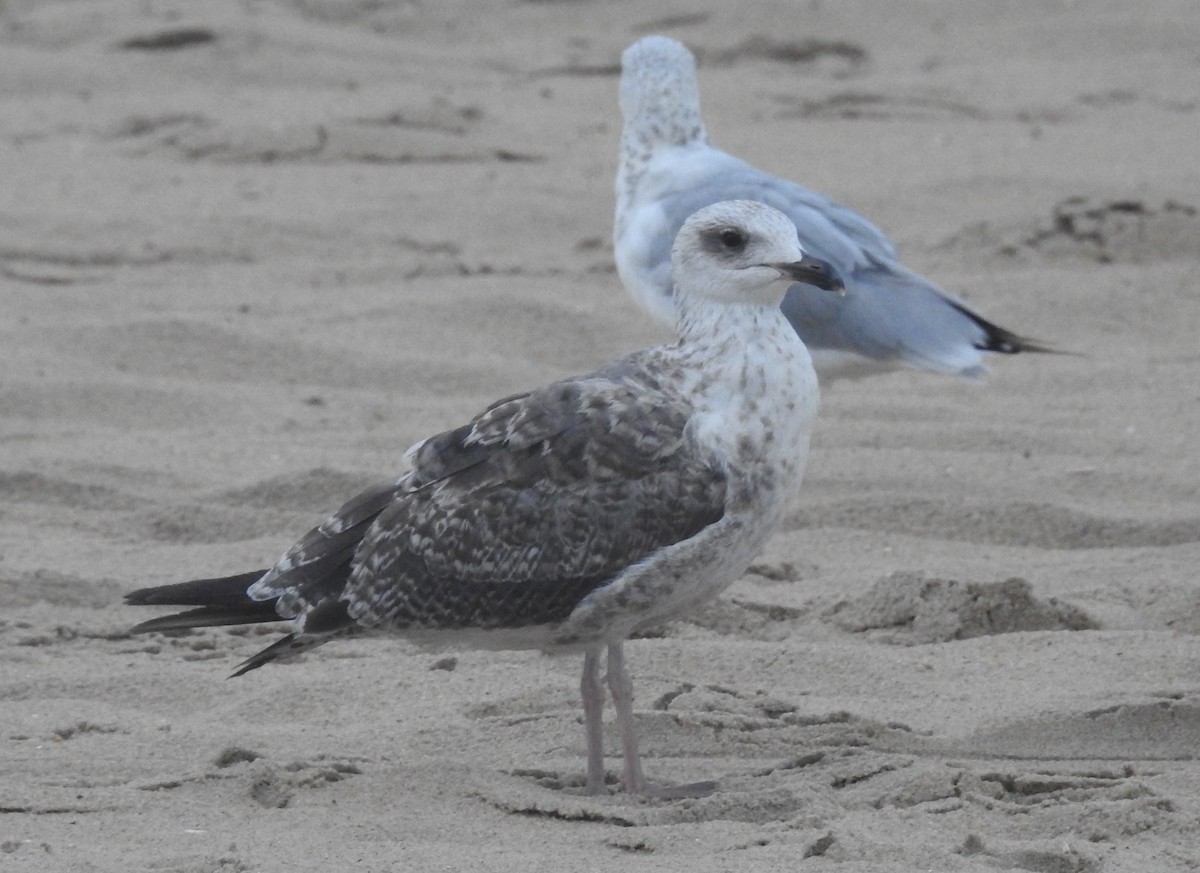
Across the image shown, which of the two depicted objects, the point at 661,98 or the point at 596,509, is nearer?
the point at 596,509

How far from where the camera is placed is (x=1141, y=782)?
398 cm

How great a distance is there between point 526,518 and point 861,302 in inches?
98.0

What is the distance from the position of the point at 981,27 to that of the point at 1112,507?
7058mm

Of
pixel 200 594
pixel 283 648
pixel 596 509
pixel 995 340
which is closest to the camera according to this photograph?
pixel 596 509

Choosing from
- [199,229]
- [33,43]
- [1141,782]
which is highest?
[33,43]

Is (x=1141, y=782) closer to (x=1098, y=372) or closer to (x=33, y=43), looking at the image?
(x=1098, y=372)

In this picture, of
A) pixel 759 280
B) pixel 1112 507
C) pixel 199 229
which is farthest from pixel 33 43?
pixel 759 280

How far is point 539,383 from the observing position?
23.5 ft

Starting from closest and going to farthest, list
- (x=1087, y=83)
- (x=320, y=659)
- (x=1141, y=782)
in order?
(x=1141, y=782)
(x=320, y=659)
(x=1087, y=83)

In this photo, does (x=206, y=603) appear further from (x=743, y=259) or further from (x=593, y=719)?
(x=743, y=259)

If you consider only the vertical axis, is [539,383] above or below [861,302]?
below

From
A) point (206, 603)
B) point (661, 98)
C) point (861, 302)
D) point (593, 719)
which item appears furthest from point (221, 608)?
point (661, 98)

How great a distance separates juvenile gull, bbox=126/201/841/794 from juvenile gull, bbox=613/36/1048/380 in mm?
2075

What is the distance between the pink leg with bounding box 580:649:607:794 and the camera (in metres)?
4.08
